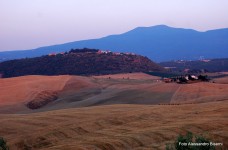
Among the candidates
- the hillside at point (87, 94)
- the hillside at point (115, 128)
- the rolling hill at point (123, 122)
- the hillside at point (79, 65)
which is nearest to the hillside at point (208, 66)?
the hillside at point (79, 65)

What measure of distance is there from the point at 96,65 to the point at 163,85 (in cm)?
4468

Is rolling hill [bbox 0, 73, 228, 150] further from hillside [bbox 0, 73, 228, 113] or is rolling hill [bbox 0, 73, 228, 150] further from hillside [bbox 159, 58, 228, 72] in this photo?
hillside [bbox 159, 58, 228, 72]

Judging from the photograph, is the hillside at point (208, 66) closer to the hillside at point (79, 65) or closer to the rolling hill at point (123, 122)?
the hillside at point (79, 65)

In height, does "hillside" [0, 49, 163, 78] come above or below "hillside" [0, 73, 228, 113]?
above

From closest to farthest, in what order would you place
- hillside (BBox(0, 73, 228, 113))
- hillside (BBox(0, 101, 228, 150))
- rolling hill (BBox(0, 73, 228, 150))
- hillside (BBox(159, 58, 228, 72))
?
1. hillside (BBox(0, 101, 228, 150))
2. rolling hill (BBox(0, 73, 228, 150))
3. hillside (BBox(0, 73, 228, 113))
4. hillside (BBox(159, 58, 228, 72))

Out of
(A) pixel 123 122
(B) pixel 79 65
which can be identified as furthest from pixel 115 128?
(B) pixel 79 65

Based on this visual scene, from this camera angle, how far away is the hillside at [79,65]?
93.3 m

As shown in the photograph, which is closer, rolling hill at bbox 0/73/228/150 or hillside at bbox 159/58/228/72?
rolling hill at bbox 0/73/228/150

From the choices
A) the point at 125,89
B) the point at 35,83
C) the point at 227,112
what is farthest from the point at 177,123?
the point at 35,83

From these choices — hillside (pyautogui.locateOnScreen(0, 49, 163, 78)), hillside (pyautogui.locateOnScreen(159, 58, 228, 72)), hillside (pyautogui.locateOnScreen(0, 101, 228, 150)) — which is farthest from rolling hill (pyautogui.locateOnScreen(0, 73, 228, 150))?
hillside (pyautogui.locateOnScreen(159, 58, 228, 72))

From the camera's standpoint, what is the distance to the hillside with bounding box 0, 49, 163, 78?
3674 inches

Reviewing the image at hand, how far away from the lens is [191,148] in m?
11.4

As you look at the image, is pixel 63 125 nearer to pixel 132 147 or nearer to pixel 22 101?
pixel 132 147

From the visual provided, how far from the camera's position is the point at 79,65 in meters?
95.1
